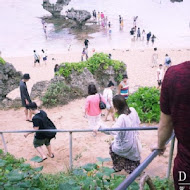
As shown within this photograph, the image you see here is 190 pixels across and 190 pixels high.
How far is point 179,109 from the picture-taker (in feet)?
5.20

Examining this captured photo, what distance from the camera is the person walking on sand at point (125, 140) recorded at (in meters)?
3.57

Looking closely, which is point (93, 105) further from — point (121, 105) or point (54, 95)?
point (54, 95)

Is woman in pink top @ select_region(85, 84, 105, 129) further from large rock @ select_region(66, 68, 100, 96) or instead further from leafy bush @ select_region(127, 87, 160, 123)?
large rock @ select_region(66, 68, 100, 96)

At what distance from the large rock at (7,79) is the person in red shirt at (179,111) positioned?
10025 mm

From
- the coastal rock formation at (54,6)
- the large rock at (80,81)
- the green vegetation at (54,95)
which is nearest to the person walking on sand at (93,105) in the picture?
the green vegetation at (54,95)

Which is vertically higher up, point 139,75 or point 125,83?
point 125,83

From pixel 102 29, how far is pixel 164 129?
3058cm

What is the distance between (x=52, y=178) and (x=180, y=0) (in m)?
47.6

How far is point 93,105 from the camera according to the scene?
6.02m

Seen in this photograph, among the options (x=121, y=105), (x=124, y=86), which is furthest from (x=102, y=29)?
(x=121, y=105)

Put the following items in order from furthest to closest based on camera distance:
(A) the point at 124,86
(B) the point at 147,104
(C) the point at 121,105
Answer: (A) the point at 124,86
(B) the point at 147,104
(C) the point at 121,105

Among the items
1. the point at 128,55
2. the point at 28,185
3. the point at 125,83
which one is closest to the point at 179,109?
the point at 28,185

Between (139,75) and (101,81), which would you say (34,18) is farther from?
(101,81)

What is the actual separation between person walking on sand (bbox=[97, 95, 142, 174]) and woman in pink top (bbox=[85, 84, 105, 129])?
210cm
